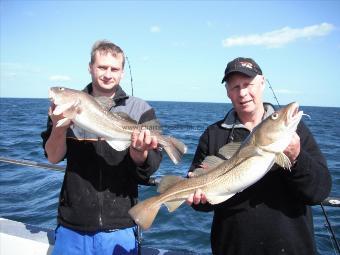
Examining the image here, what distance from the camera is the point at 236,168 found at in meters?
3.41

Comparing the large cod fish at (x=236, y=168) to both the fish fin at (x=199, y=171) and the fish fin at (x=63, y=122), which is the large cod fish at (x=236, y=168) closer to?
the fish fin at (x=199, y=171)

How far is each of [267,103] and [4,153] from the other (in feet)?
64.5

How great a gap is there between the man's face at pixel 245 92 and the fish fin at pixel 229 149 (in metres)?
0.42

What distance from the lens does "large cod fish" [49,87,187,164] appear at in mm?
3939

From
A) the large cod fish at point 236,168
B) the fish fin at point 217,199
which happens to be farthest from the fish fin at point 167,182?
the fish fin at point 217,199

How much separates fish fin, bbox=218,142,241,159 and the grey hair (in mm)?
1592

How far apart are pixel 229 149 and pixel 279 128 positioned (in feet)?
1.95

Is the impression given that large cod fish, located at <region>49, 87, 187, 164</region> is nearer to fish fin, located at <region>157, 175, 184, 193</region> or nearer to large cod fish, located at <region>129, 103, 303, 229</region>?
fish fin, located at <region>157, 175, 184, 193</region>

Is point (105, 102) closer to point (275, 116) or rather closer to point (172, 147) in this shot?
point (172, 147)

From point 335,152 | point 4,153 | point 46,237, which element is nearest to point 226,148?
point 46,237

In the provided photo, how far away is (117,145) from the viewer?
398 cm

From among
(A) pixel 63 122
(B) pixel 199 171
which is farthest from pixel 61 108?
(B) pixel 199 171

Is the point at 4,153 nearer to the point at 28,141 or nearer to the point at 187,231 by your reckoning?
the point at 28,141

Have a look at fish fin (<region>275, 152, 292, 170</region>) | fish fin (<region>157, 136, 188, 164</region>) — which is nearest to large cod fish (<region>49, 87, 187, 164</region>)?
fish fin (<region>157, 136, 188, 164</region>)
